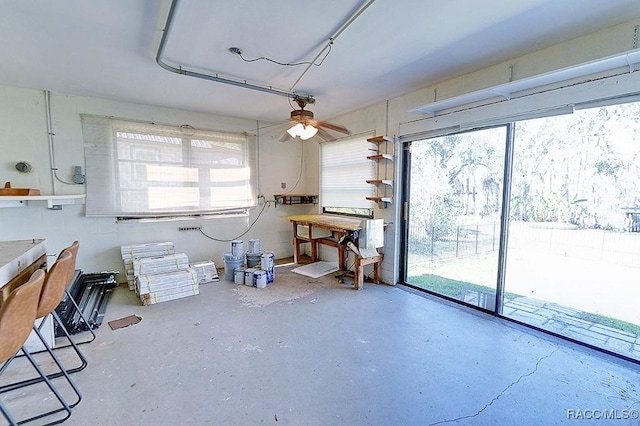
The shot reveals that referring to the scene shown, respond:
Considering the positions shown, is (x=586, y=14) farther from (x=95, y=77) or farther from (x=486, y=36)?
(x=95, y=77)

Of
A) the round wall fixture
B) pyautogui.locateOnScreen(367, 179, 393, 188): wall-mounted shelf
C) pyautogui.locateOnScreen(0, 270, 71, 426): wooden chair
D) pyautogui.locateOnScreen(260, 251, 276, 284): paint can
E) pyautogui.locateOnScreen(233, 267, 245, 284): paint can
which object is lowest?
pyautogui.locateOnScreen(233, 267, 245, 284): paint can

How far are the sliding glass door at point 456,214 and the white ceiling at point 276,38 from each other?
892 mm

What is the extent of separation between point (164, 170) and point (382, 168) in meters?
3.44

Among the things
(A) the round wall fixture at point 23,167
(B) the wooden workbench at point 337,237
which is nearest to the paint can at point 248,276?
(B) the wooden workbench at point 337,237

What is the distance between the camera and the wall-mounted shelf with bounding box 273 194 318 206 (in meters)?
5.79

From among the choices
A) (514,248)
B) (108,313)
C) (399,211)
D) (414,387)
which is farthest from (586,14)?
(108,313)

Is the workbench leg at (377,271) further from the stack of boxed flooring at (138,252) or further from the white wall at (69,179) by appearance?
the stack of boxed flooring at (138,252)

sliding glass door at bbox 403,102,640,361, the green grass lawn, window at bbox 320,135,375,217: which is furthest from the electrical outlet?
the green grass lawn

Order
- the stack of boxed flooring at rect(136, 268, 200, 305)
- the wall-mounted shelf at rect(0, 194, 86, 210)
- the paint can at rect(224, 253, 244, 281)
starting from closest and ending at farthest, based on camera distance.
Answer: the wall-mounted shelf at rect(0, 194, 86, 210), the stack of boxed flooring at rect(136, 268, 200, 305), the paint can at rect(224, 253, 244, 281)

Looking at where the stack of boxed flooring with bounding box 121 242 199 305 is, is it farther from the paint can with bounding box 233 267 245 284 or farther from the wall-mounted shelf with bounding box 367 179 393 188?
the wall-mounted shelf with bounding box 367 179 393 188

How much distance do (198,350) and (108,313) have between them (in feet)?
5.11

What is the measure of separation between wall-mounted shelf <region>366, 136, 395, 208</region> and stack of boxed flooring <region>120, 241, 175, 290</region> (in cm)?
324

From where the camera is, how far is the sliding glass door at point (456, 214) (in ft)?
11.0

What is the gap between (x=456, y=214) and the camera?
3740 millimetres
